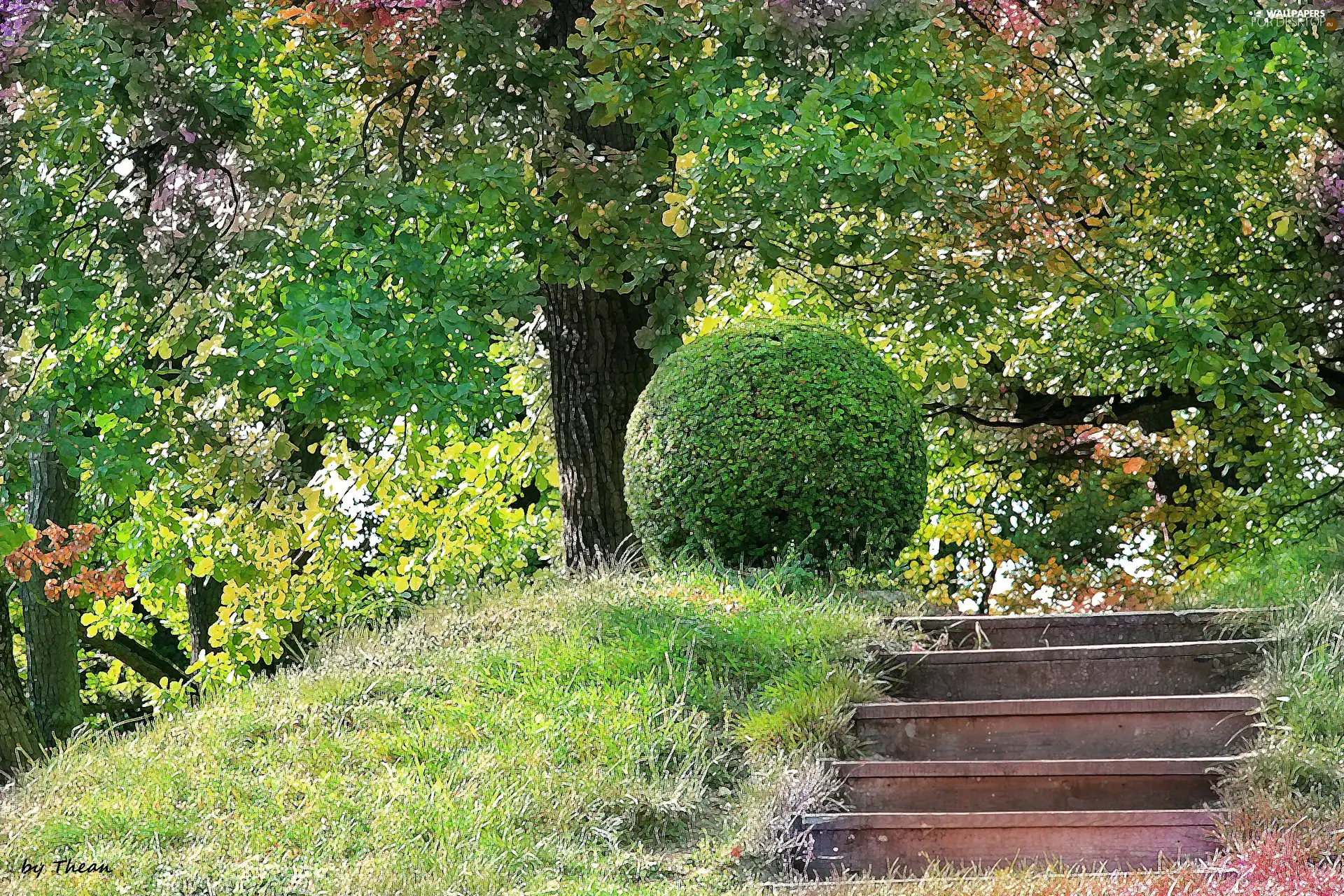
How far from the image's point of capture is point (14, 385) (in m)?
8.05

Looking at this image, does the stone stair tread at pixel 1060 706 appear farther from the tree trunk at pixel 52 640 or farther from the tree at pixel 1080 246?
the tree trunk at pixel 52 640

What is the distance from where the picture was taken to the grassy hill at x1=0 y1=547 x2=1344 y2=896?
5.01m

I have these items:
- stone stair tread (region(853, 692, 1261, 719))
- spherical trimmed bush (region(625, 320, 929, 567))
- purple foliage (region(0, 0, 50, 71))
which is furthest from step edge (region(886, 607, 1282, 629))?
purple foliage (region(0, 0, 50, 71))

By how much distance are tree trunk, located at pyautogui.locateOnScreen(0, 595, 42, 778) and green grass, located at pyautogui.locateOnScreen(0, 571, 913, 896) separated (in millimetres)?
1275

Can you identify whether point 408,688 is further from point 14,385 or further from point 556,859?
point 14,385

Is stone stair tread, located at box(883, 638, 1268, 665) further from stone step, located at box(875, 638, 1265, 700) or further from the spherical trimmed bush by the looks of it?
the spherical trimmed bush

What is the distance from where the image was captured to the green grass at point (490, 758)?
5109mm

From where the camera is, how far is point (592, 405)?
885 cm

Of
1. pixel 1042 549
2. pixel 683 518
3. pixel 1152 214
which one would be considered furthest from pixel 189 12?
pixel 1042 549

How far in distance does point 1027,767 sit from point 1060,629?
4.88 ft

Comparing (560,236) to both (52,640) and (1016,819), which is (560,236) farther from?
(52,640)

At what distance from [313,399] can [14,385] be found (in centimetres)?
193

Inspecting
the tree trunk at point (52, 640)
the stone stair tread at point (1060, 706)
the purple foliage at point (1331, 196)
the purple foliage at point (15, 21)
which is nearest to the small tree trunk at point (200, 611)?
the tree trunk at point (52, 640)

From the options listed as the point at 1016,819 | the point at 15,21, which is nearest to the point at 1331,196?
the point at 1016,819
